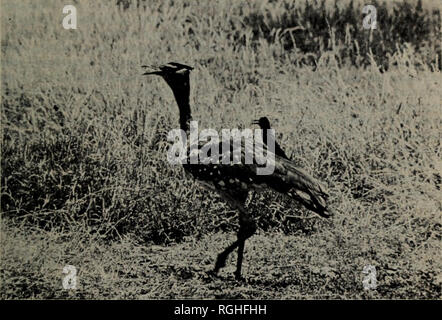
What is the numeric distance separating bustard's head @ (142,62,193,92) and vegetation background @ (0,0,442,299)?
168 millimetres

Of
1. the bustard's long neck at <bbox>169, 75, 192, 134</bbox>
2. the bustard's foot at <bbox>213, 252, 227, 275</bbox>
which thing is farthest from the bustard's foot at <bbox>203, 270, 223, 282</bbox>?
the bustard's long neck at <bbox>169, 75, 192, 134</bbox>

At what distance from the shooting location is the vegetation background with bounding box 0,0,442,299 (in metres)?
3.96

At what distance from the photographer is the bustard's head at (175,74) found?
158 inches

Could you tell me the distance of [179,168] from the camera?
417 centimetres

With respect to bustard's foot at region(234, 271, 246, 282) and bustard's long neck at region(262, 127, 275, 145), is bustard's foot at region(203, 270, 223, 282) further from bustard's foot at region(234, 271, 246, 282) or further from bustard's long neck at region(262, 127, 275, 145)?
bustard's long neck at region(262, 127, 275, 145)

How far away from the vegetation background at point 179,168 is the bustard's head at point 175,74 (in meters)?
0.17

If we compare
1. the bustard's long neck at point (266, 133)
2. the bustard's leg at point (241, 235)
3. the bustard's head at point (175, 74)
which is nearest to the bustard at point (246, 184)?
the bustard's leg at point (241, 235)

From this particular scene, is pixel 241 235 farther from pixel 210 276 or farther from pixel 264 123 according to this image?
pixel 264 123

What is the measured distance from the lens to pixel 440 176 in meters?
4.13

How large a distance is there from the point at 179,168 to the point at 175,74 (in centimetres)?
61

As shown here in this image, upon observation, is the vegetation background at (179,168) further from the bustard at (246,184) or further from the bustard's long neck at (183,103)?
the bustard at (246,184)
